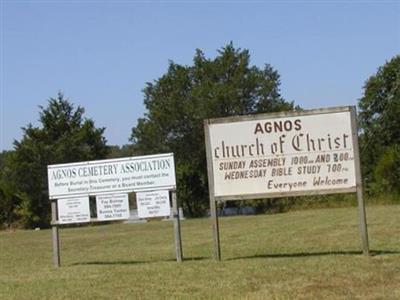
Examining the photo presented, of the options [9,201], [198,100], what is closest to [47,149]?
[9,201]

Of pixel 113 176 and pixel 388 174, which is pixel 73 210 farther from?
pixel 388 174

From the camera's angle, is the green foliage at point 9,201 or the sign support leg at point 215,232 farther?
the green foliage at point 9,201

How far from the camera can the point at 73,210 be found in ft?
47.8

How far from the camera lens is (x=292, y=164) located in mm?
13156

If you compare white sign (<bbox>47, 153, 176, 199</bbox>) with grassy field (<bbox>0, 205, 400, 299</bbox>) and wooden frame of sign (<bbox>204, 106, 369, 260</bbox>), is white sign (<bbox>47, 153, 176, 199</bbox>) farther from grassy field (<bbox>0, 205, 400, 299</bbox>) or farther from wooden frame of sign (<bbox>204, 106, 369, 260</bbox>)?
grassy field (<bbox>0, 205, 400, 299</bbox>)

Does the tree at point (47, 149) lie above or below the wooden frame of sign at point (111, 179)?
above

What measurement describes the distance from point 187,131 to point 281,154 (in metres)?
50.8

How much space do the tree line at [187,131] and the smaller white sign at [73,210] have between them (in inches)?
1149

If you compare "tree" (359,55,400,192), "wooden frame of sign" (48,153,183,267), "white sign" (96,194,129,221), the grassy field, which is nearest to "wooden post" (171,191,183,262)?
"wooden frame of sign" (48,153,183,267)

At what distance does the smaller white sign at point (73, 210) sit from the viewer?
14.5 metres

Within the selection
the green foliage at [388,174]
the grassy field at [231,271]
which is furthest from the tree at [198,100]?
the grassy field at [231,271]

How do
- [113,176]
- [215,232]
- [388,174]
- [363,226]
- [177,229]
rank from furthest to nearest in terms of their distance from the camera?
[388,174]
[113,176]
[177,229]
[215,232]
[363,226]

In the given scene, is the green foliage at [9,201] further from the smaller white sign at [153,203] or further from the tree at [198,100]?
the smaller white sign at [153,203]

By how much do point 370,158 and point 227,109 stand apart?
15099mm
